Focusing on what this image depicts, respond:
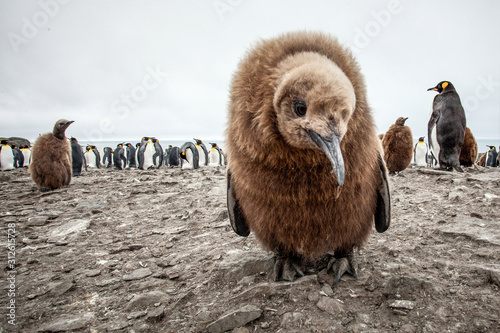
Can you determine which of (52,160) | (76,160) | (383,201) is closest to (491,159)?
(383,201)

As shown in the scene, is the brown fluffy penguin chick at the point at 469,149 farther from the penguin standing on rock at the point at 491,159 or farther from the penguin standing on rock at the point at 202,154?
the penguin standing on rock at the point at 202,154

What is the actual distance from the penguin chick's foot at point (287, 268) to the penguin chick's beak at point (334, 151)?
1042 millimetres

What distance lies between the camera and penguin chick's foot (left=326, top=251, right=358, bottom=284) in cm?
192

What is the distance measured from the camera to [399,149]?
24.8 ft

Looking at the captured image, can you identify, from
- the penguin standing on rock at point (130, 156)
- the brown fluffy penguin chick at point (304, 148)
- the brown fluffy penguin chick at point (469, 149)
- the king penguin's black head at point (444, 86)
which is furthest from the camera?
the penguin standing on rock at point (130, 156)

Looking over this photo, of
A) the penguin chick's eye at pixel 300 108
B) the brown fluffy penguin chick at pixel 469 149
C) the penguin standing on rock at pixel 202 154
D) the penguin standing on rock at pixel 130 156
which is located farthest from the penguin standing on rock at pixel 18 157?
the brown fluffy penguin chick at pixel 469 149

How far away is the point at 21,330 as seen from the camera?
1697 millimetres

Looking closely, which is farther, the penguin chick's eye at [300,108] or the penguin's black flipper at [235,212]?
the penguin's black flipper at [235,212]

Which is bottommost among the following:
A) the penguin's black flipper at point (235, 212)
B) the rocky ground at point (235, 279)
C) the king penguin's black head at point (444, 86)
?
the rocky ground at point (235, 279)

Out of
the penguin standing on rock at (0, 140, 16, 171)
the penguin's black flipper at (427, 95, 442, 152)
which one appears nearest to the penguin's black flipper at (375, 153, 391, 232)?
the penguin's black flipper at (427, 95, 442, 152)

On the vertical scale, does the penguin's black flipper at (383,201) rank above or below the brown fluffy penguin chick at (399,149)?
below

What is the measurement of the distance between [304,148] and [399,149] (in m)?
7.19

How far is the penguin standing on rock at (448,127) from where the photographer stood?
24.8ft

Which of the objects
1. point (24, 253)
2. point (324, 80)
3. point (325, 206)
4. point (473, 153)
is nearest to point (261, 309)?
point (325, 206)
